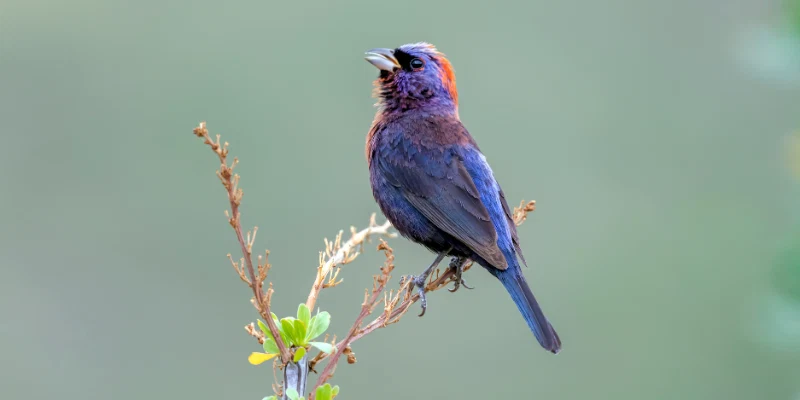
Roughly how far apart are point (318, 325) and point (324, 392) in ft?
0.52

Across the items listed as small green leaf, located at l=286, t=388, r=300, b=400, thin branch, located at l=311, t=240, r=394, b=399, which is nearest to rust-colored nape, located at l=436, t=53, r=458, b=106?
thin branch, located at l=311, t=240, r=394, b=399

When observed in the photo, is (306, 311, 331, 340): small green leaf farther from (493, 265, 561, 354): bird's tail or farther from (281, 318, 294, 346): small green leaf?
(493, 265, 561, 354): bird's tail

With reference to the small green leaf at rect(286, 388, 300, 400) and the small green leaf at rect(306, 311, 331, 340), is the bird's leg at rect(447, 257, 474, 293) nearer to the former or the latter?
the small green leaf at rect(306, 311, 331, 340)

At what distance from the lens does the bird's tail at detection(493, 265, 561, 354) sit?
3666 mm

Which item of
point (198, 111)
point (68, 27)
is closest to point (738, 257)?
point (198, 111)

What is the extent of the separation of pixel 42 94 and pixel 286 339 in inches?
483

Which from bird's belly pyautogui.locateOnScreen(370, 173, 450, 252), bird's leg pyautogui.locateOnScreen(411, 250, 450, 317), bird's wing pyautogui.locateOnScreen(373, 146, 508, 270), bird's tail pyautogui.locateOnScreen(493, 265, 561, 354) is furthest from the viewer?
bird's belly pyautogui.locateOnScreen(370, 173, 450, 252)

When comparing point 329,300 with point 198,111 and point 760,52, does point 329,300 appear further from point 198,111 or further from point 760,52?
point 760,52

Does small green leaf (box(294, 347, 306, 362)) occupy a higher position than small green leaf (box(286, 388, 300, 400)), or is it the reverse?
small green leaf (box(294, 347, 306, 362))

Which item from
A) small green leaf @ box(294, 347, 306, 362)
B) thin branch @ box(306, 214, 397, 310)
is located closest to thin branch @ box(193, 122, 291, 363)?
small green leaf @ box(294, 347, 306, 362)

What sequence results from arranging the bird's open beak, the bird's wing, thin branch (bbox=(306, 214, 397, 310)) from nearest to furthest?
thin branch (bbox=(306, 214, 397, 310))
the bird's wing
the bird's open beak

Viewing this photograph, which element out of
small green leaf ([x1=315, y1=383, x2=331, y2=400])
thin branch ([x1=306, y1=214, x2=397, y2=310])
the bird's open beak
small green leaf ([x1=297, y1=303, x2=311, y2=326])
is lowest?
small green leaf ([x1=315, y1=383, x2=331, y2=400])

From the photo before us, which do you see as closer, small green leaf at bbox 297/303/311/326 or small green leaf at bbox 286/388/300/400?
small green leaf at bbox 286/388/300/400

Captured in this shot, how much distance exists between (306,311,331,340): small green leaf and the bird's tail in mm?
1817
